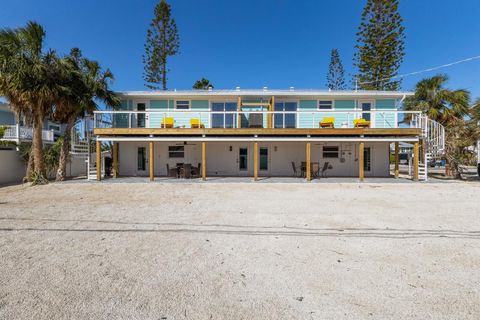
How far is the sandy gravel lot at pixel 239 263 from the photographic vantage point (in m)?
2.42

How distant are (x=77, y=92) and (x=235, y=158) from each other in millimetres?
9848

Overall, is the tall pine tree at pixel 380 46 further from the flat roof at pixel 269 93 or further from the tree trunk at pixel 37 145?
the tree trunk at pixel 37 145

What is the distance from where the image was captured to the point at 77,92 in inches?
477

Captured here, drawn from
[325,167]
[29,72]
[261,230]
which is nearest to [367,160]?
[325,167]

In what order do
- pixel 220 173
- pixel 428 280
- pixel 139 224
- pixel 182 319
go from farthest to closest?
pixel 220 173, pixel 139 224, pixel 428 280, pixel 182 319

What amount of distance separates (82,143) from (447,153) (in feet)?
72.3

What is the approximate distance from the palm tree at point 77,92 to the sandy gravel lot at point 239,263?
7.22m

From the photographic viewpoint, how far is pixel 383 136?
13117 millimetres

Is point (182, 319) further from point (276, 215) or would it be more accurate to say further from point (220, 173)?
point (220, 173)

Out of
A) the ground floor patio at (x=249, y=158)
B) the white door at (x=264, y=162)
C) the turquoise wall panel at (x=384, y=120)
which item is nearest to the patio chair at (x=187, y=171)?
the ground floor patio at (x=249, y=158)

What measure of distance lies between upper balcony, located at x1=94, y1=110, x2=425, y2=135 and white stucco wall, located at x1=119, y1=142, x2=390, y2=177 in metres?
1.45

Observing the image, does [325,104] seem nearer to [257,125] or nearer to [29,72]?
[257,125]

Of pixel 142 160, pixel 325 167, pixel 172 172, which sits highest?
pixel 142 160

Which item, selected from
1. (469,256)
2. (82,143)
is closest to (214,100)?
(82,143)
